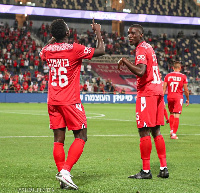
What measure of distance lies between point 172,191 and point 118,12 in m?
43.9

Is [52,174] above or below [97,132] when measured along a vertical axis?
above

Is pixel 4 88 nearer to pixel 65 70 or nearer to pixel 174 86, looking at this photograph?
pixel 174 86

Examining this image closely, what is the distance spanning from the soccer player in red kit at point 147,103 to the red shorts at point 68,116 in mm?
1020

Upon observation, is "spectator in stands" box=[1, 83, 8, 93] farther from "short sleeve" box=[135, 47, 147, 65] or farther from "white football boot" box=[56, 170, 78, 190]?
"white football boot" box=[56, 170, 78, 190]

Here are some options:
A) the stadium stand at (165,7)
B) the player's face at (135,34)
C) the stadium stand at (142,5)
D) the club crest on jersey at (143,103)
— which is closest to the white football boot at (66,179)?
the club crest on jersey at (143,103)

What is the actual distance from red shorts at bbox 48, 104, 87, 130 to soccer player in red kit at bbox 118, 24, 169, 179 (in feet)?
3.35

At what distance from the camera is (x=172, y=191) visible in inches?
208

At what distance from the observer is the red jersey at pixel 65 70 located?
5637mm

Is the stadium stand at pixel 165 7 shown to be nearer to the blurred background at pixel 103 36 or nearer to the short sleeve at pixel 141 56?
the blurred background at pixel 103 36

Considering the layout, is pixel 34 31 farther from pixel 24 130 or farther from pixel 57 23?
pixel 57 23

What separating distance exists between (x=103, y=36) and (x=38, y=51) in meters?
9.60

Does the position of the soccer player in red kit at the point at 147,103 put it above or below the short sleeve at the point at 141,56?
below

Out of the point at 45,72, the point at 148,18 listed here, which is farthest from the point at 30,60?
the point at 148,18

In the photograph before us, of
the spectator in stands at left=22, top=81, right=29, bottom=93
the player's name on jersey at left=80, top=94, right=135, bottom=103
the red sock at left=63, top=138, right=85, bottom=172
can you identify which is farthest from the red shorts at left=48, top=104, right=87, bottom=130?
the player's name on jersey at left=80, top=94, right=135, bottom=103
